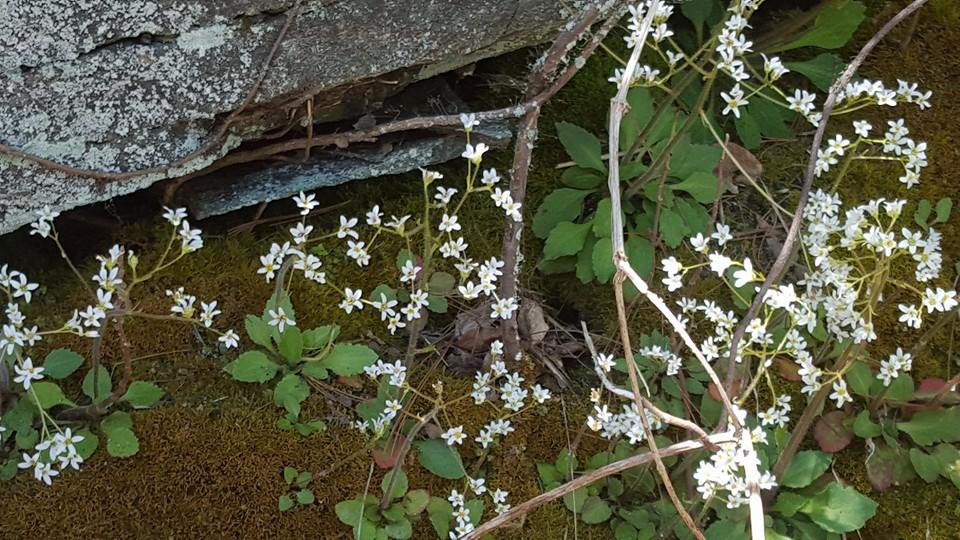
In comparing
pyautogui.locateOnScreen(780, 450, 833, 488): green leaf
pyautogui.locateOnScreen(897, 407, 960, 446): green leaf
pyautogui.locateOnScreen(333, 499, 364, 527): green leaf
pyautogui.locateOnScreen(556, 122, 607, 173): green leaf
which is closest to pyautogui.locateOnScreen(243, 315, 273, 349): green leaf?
pyautogui.locateOnScreen(333, 499, 364, 527): green leaf

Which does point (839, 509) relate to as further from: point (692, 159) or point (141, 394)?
point (141, 394)

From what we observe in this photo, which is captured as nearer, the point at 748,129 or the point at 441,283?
the point at 441,283

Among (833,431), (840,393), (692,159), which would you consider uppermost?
(692,159)

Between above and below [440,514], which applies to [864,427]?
above

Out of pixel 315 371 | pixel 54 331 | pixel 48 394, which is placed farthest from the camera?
pixel 315 371

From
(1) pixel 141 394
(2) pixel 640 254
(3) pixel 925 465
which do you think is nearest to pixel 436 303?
(2) pixel 640 254

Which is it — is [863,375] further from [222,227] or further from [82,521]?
[82,521]
